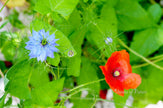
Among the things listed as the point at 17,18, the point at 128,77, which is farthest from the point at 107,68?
the point at 17,18

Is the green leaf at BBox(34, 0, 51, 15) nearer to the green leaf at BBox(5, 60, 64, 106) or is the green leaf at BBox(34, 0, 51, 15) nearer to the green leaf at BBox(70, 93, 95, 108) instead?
the green leaf at BBox(5, 60, 64, 106)

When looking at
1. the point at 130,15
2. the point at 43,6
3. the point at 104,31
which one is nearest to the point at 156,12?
the point at 130,15

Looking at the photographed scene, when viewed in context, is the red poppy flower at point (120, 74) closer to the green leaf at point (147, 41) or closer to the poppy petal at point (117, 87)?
the poppy petal at point (117, 87)

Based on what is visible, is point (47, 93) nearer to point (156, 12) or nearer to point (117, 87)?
point (117, 87)

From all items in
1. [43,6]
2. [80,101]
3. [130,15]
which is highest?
[130,15]

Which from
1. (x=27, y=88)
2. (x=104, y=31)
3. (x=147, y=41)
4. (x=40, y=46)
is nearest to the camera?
(x=40, y=46)

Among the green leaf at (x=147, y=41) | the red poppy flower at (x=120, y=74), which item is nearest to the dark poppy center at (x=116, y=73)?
the red poppy flower at (x=120, y=74)

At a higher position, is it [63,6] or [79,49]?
[63,6]

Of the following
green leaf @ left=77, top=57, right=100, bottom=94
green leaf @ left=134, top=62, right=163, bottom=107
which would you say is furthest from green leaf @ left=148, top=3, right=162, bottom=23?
green leaf @ left=77, top=57, right=100, bottom=94
